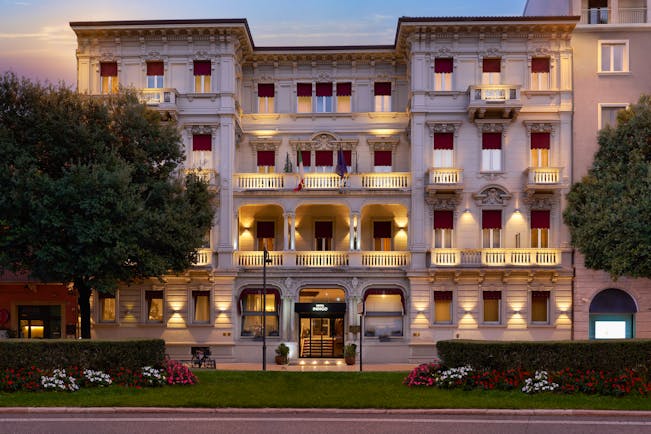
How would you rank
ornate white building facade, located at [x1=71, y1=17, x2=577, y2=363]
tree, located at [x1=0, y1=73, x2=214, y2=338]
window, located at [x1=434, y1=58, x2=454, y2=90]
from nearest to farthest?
1. tree, located at [x1=0, y1=73, x2=214, y2=338]
2. ornate white building facade, located at [x1=71, y1=17, x2=577, y2=363]
3. window, located at [x1=434, y1=58, x2=454, y2=90]

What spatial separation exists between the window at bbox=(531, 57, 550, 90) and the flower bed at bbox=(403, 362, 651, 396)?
72.9 ft

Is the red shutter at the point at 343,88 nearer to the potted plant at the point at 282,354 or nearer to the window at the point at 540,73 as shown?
the window at the point at 540,73

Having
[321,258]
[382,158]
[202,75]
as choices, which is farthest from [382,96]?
[202,75]

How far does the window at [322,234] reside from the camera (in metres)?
43.8

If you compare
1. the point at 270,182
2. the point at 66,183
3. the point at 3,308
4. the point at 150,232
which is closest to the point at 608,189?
the point at 270,182

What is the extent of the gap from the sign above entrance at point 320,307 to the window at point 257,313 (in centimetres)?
147

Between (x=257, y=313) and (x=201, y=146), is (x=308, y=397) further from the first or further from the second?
(x=201, y=146)

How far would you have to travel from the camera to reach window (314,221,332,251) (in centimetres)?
4378

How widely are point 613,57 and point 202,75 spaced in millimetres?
23629

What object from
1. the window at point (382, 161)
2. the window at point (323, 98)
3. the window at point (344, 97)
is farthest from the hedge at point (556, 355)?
the window at point (323, 98)

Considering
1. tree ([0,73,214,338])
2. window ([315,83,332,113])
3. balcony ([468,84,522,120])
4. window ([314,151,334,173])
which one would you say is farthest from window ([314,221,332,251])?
balcony ([468,84,522,120])

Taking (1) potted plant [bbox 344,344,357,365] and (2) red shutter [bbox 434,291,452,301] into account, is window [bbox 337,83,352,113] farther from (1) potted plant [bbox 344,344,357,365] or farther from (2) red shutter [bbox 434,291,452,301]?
(1) potted plant [bbox 344,344,357,365]

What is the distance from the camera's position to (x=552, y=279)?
39.8m

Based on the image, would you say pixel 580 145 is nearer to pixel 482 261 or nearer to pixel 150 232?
pixel 482 261
